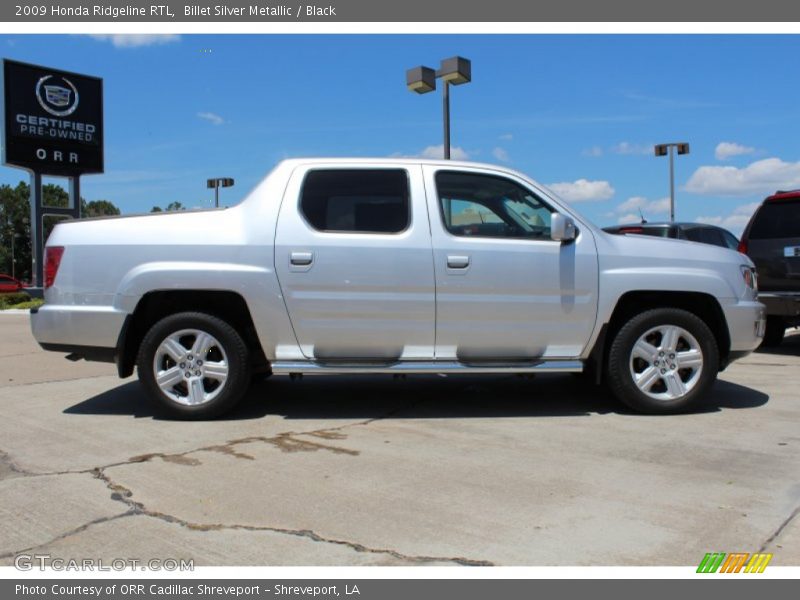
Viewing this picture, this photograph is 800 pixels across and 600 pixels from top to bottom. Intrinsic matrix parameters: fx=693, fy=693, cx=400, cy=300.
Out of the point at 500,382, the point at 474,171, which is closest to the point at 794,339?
the point at 500,382

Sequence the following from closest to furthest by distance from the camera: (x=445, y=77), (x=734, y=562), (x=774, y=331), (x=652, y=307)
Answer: (x=734, y=562)
(x=652, y=307)
(x=774, y=331)
(x=445, y=77)

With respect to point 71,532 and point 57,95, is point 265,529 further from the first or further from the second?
point 57,95

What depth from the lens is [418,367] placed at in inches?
206

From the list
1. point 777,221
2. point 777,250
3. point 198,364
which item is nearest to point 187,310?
point 198,364

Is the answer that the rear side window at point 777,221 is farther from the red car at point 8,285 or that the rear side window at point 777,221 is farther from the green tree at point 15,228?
the green tree at point 15,228

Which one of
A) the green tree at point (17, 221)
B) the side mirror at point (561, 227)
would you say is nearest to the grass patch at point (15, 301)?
the side mirror at point (561, 227)

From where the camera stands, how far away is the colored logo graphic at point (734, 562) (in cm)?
286

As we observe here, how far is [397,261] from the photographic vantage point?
17.0ft

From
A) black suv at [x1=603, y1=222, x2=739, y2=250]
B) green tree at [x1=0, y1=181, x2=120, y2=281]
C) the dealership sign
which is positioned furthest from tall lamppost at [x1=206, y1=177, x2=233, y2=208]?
green tree at [x1=0, y1=181, x2=120, y2=281]

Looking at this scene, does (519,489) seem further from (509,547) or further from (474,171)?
(474,171)

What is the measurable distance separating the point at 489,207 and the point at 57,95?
82.8 feet

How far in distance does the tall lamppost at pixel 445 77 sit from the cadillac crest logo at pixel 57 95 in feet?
58.3
